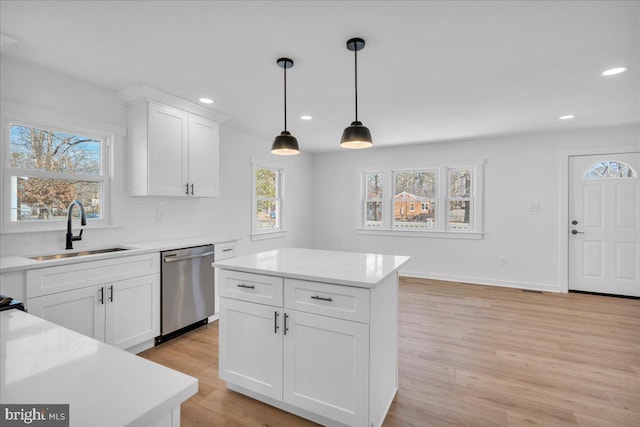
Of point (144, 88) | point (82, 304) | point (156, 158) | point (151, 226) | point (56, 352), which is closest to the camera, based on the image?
point (56, 352)

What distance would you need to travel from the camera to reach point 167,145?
3.26m

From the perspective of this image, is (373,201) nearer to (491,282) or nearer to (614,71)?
(491,282)

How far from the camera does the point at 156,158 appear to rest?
124 inches

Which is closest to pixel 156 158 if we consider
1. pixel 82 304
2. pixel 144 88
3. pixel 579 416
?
pixel 144 88

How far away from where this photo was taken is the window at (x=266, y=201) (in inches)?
196

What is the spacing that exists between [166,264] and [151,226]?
0.66m

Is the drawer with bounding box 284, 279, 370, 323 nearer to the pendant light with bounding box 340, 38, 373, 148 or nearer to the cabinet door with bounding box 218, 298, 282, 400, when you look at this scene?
the cabinet door with bounding box 218, 298, 282, 400

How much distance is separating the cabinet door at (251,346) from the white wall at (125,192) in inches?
Answer: 67.2

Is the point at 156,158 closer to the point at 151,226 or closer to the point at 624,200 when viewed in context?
the point at 151,226

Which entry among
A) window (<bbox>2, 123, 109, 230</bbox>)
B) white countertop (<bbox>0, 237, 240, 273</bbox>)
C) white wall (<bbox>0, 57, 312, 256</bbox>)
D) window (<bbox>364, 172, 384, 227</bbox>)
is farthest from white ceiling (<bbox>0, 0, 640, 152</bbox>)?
window (<bbox>364, 172, 384, 227</bbox>)

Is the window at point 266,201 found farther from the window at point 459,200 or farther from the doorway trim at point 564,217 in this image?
the doorway trim at point 564,217
